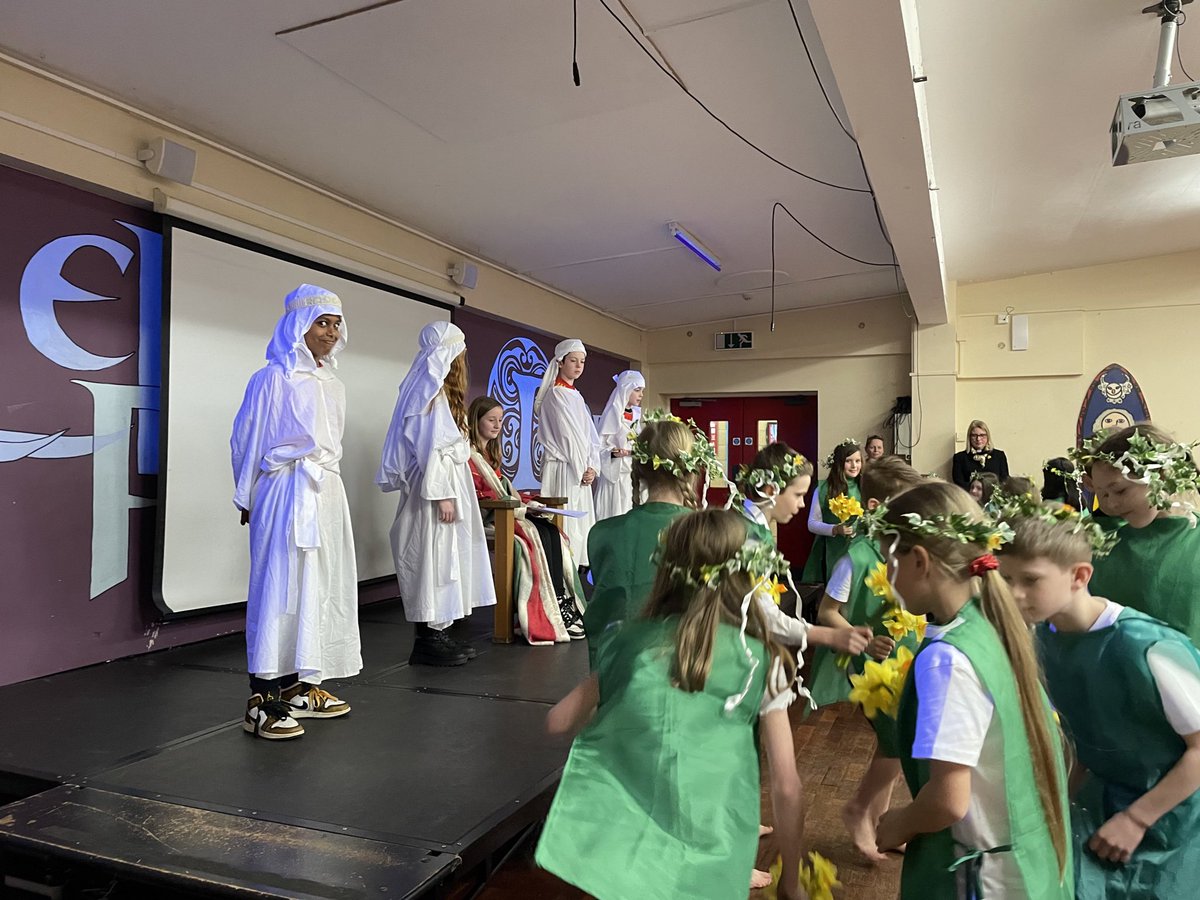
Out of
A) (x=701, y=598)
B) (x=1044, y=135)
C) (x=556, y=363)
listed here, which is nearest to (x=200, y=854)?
(x=701, y=598)

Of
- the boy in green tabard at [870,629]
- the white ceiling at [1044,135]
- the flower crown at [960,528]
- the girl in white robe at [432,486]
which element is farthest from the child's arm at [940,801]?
the white ceiling at [1044,135]

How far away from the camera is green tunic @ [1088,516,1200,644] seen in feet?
6.93

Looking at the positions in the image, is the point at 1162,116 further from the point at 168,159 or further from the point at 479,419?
the point at 168,159

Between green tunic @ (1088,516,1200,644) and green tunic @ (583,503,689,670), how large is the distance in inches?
45.0

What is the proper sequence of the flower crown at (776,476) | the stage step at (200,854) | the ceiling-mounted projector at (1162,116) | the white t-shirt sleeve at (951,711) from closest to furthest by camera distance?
the white t-shirt sleeve at (951,711) < the stage step at (200,854) < the flower crown at (776,476) < the ceiling-mounted projector at (1162,116)

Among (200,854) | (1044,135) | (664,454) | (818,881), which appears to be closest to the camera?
(818,881)

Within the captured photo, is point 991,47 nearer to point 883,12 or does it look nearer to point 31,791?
point 883,12

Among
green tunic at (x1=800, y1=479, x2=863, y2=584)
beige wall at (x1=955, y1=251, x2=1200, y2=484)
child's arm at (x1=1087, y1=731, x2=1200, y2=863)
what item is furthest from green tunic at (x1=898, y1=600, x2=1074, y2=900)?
beige wall at (x1=955, y1=251, x2=1200, y2=484)

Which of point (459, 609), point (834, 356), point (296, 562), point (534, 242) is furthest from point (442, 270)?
point (834, 356)

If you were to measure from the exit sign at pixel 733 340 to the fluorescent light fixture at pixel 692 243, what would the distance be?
7.93 ft

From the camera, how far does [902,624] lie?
234 cm

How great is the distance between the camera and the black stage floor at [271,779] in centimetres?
183

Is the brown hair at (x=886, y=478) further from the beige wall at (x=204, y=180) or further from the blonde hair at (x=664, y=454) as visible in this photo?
the beige wall at (x=204, y=180)

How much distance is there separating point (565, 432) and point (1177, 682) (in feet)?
12.3
